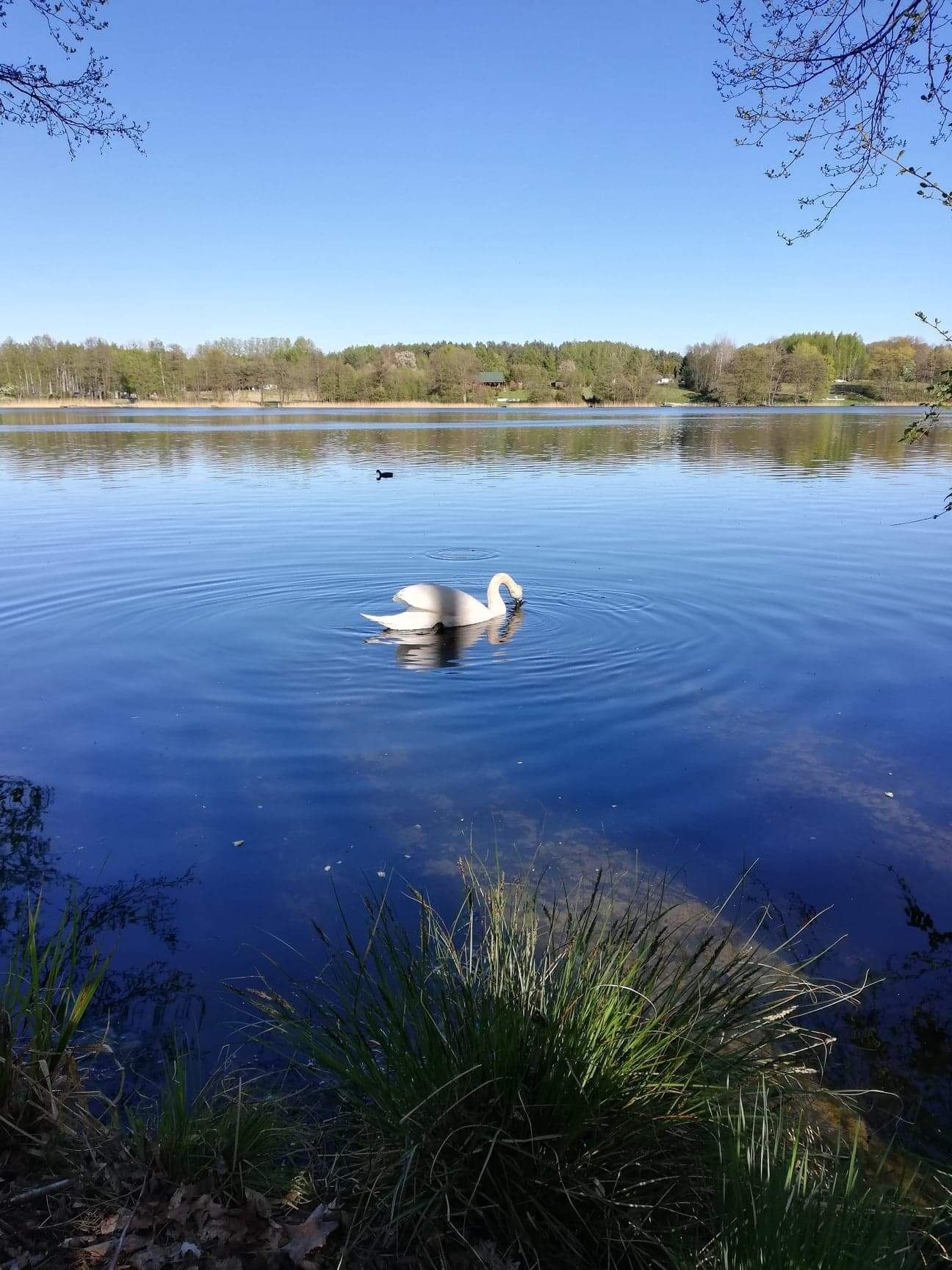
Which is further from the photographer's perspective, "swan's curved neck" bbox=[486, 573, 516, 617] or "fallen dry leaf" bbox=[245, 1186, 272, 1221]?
"swan's curved neck" bbox=[486, 573, 516, 617]

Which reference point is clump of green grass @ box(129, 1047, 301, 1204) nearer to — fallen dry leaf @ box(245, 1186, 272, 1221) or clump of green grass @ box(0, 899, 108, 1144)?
fallen dry leaf @ box(245, 1186, 272, 1221)

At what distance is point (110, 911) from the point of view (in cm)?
521

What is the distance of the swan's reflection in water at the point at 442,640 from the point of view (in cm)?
1049

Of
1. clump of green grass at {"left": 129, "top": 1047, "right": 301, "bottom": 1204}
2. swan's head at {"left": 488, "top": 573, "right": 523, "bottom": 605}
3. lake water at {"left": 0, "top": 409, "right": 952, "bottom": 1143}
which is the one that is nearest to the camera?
clump of green grass at {"left": 129, "top": 1047, "right": 301, "bottom": 1204}

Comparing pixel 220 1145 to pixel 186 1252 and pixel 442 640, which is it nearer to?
pixel 186 1252

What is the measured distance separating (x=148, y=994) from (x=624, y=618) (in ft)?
27.5

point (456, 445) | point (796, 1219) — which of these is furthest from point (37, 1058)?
point (456, 445)

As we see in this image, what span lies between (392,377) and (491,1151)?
420ft

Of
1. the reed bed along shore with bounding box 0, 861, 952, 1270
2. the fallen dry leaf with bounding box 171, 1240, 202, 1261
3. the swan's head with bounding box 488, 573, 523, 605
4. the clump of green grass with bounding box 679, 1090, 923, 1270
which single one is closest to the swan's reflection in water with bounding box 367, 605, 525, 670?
the swan's head with bounding box 488, 573, 523, 605

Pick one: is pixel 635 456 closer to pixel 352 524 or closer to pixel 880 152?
pixel 352 524

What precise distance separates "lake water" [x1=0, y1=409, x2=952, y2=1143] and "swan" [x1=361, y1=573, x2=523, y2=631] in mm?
271

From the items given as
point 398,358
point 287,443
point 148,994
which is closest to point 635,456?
point 287,443

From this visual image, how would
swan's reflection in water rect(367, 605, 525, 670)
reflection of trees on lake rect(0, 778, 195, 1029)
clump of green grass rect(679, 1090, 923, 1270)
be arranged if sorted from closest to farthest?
clump of green grass rect(679, 1090, 923, 1270) → reflection of trees on lake rect(0, 778, 195, 1029) → swan's reflection in water rect(367, 605, 525, 670)

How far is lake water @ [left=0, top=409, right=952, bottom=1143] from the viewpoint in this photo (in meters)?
5.37
